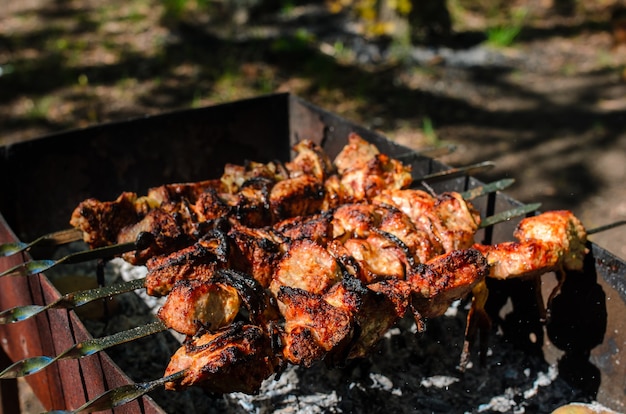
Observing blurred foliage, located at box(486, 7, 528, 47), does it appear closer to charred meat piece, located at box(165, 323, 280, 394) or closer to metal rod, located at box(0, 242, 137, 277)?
metal rod, located at box(0, 242, 137, 277)

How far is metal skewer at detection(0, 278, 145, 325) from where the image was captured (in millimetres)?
1929

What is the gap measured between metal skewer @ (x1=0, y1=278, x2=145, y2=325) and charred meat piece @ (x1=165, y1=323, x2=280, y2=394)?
36 centimetres

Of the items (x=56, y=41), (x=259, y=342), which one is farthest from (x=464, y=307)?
(x=56, y=41)

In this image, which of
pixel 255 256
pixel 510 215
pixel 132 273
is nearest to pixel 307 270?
pixel 255 256

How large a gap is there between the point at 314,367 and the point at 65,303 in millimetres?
1373

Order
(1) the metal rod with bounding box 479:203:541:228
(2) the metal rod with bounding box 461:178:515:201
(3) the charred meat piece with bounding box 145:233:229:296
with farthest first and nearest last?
1. (2) the metal rod with bounding box 461:178:515:201
2. (1) the metal rod with bounding box 479:203:541:228
3. (3) the charred meat piece with bounding box 145:233:229:296

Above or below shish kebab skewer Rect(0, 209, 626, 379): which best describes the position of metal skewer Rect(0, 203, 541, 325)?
above

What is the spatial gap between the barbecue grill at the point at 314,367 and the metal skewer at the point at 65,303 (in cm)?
7

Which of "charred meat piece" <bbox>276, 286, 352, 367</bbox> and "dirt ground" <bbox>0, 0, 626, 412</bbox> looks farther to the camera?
"dirt ground" <bbox>0, 0, 626, 412</bbox>

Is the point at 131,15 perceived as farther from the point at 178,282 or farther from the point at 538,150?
the point at 178,282

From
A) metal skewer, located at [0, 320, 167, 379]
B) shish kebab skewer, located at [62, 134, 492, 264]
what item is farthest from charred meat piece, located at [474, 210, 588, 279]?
metal skewer, located at [0, 320, 167, 379]

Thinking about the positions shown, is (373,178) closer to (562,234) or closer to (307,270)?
(307,270)

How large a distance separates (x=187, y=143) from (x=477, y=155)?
3.64 m

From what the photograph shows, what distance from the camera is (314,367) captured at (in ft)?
9.82
